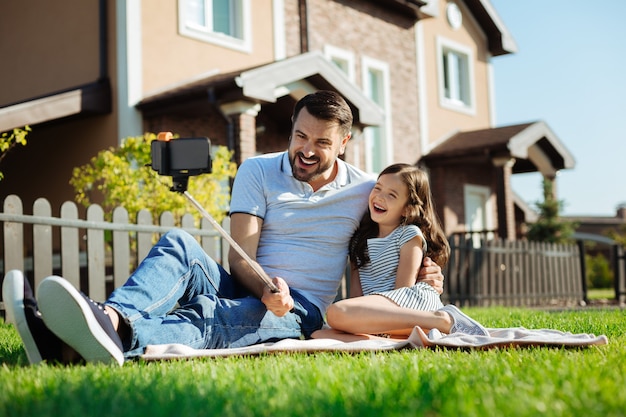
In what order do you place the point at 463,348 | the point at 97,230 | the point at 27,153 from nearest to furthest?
the point at 463,348 < the point at 97,230 < the point at 27,153

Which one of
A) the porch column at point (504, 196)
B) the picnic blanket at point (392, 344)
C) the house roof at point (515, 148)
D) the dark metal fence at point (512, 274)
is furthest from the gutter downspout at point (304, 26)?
the picnic blanket at point (392, 344)

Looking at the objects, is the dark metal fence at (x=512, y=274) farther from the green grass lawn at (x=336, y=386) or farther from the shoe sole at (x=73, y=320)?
the shoe sole at (x=73, y=320)

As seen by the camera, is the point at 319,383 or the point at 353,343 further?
the point at 353,343

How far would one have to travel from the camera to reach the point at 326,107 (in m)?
4.25

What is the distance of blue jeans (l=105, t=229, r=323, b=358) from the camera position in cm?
341

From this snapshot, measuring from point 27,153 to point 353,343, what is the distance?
32.9 ft

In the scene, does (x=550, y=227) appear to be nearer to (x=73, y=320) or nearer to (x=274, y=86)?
(x=274, y=86)

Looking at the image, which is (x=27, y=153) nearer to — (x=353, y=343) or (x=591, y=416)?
(x=353, y=343)

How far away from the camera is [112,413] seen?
7.22ft

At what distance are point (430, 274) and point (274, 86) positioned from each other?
6.77 metres

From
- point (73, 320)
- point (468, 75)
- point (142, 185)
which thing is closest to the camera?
point (73, 320)

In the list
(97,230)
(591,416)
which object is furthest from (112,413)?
(97,230)

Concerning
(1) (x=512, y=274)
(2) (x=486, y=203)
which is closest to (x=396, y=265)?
(1) (x=512, y=274)

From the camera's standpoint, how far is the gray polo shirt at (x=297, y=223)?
4297mm
